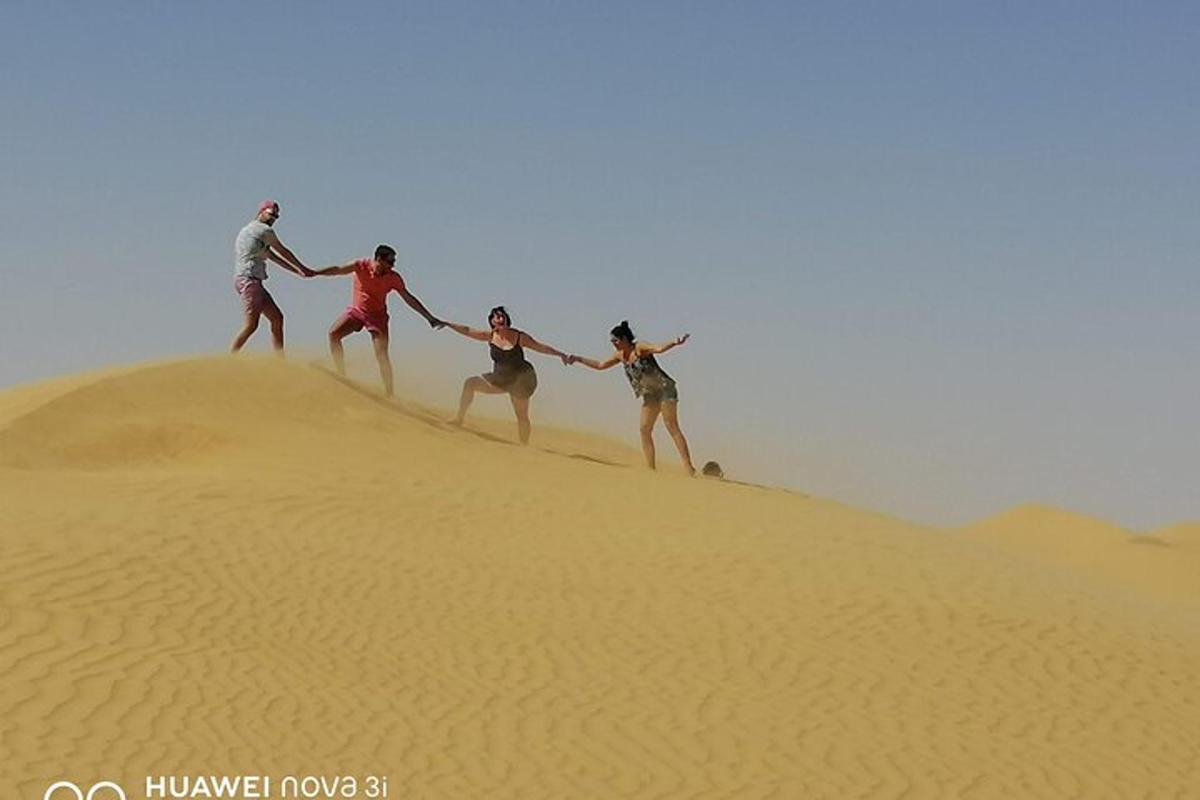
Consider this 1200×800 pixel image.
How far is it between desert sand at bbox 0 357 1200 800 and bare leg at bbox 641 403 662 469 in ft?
3.15

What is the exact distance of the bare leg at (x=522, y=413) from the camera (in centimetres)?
1836

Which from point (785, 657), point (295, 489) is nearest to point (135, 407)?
point (295, 489)

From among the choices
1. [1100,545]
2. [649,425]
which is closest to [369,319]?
[649,425]

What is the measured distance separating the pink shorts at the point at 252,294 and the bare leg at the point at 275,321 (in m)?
0.07

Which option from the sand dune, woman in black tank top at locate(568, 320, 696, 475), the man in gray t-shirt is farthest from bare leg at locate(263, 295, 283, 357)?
the sand dune

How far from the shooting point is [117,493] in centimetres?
1341

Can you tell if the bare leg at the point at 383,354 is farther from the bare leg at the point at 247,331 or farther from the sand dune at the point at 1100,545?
the sand dune at the point at 1100,545

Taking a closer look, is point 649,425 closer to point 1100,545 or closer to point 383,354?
point 383,354

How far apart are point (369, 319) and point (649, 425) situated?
12.3 feet

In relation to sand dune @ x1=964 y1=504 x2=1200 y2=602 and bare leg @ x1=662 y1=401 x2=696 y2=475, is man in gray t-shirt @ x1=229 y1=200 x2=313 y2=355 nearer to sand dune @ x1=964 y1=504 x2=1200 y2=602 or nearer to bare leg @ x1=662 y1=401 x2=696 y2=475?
bare leg @ x1=662 y1=401 x2=696 y2=475

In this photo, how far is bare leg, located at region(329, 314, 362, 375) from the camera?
17828 mm

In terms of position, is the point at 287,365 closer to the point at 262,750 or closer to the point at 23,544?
the point at 23,544

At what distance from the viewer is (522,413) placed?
738 inches

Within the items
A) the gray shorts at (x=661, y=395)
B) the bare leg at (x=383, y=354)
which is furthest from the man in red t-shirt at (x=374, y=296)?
the gray shorts at (x=661, y=395)
